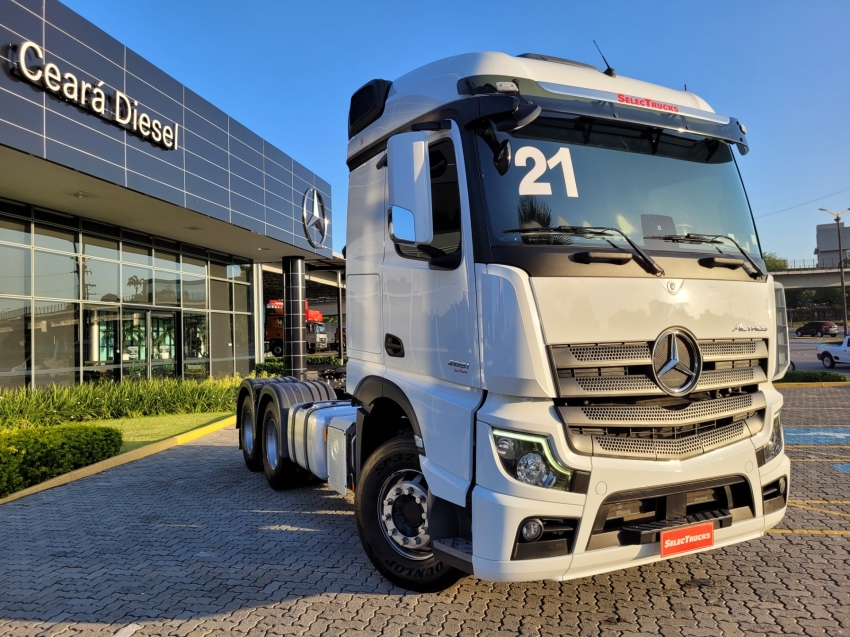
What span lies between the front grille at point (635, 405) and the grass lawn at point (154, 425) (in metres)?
→ 8.42

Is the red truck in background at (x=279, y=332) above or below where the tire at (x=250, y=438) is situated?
above

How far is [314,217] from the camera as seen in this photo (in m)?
24.7

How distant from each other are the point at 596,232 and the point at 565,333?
2.25 feet

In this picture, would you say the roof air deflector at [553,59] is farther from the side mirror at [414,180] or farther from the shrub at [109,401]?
the shrub at [109,401]

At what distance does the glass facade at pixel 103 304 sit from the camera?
13.7m

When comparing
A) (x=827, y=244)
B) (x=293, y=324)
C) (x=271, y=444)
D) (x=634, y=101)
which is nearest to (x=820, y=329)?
(x=827, y=244)

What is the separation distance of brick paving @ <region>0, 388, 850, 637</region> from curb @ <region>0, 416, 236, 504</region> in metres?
1.06

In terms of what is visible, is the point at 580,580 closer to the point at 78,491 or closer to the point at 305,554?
the point at 305,554

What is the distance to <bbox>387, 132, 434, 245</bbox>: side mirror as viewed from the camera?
361cm

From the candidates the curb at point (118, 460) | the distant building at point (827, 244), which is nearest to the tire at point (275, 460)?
the curb at point (118, 460)

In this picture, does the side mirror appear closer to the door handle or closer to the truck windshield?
the truck windshield

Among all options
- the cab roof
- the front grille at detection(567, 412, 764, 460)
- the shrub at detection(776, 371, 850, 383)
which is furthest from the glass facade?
the shrub at detection(776, 371, 850, 383)

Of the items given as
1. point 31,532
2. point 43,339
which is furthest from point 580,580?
point 43,339

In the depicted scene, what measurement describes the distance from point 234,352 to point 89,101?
12.9m
